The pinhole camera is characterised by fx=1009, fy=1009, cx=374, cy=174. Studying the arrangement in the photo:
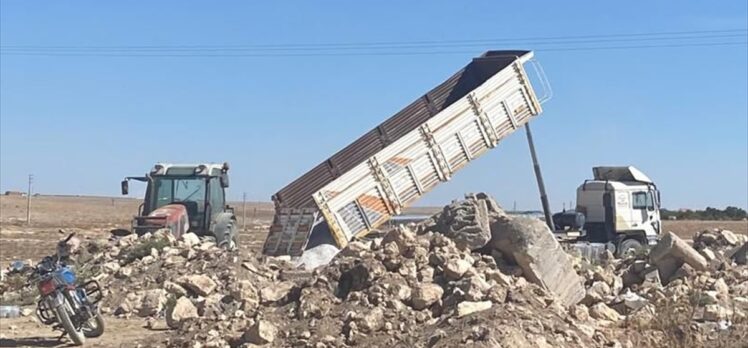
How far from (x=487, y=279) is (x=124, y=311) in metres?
5.31

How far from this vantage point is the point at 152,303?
44.7ft

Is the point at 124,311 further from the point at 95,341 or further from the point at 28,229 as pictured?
the point at 28,229

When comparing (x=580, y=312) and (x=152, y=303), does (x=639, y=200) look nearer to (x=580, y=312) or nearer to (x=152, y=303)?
(x=152, y=303)

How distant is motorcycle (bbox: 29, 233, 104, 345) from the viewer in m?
10.9

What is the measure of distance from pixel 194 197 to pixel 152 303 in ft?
24.5

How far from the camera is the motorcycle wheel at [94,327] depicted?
37.4ft

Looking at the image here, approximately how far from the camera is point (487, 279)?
11156mm

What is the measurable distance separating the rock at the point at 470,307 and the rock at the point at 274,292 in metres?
2.69

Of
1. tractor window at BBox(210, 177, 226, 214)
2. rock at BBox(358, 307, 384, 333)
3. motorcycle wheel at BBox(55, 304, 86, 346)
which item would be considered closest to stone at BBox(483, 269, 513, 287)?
rock at BBox(358, 307, 384, 333)

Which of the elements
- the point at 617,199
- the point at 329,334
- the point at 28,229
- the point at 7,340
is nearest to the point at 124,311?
the point at 7,340

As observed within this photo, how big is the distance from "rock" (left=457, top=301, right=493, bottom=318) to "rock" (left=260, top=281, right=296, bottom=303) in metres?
2.69

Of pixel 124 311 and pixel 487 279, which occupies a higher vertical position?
pixel 487 279

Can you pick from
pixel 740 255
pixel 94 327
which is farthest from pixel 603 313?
pixel 740 255

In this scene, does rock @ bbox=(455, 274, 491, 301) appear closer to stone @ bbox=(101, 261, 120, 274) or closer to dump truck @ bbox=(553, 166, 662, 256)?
stone @ bbox=(101, 261, 120, 274)
